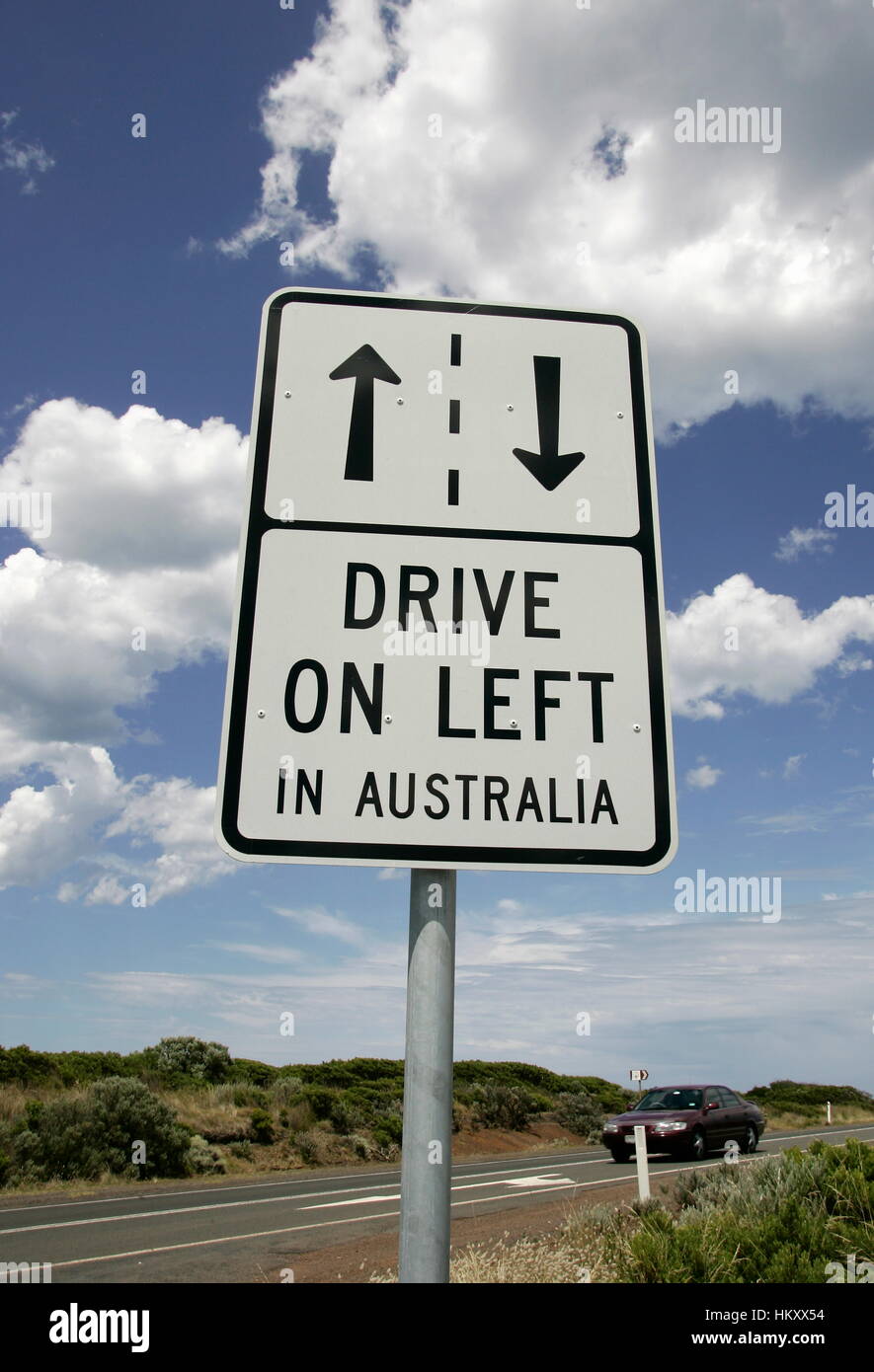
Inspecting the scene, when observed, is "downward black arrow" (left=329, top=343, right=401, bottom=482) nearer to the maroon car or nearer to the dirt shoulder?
the dirt shoulder

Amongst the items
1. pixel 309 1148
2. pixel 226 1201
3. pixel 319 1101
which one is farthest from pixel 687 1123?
pixel 319 1101

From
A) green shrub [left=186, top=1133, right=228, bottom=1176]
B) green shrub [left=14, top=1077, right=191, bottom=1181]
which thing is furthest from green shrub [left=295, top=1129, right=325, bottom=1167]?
green shrub [left=14, top=1077, right=191, bottom=1181]

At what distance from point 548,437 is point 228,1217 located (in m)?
→ 13.2

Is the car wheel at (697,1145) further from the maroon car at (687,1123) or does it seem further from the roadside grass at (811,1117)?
the roadside grass at (811,1117)

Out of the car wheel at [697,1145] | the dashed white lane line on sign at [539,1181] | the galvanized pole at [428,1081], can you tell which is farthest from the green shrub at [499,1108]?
the galvanized pole at [428,1081]

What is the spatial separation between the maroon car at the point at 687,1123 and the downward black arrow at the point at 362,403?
18.0 metres

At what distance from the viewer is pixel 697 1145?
17.4 meters

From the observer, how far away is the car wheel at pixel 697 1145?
56.5 feet

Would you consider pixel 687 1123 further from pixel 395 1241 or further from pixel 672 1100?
pixel 395 1241

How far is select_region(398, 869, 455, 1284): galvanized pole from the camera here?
1.31 meters

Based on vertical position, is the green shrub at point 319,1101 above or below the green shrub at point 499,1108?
above

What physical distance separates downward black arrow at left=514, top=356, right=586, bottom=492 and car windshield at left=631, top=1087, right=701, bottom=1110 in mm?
18627

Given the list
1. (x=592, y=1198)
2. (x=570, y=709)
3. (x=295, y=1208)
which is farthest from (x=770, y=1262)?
(x=295, y=1208)
